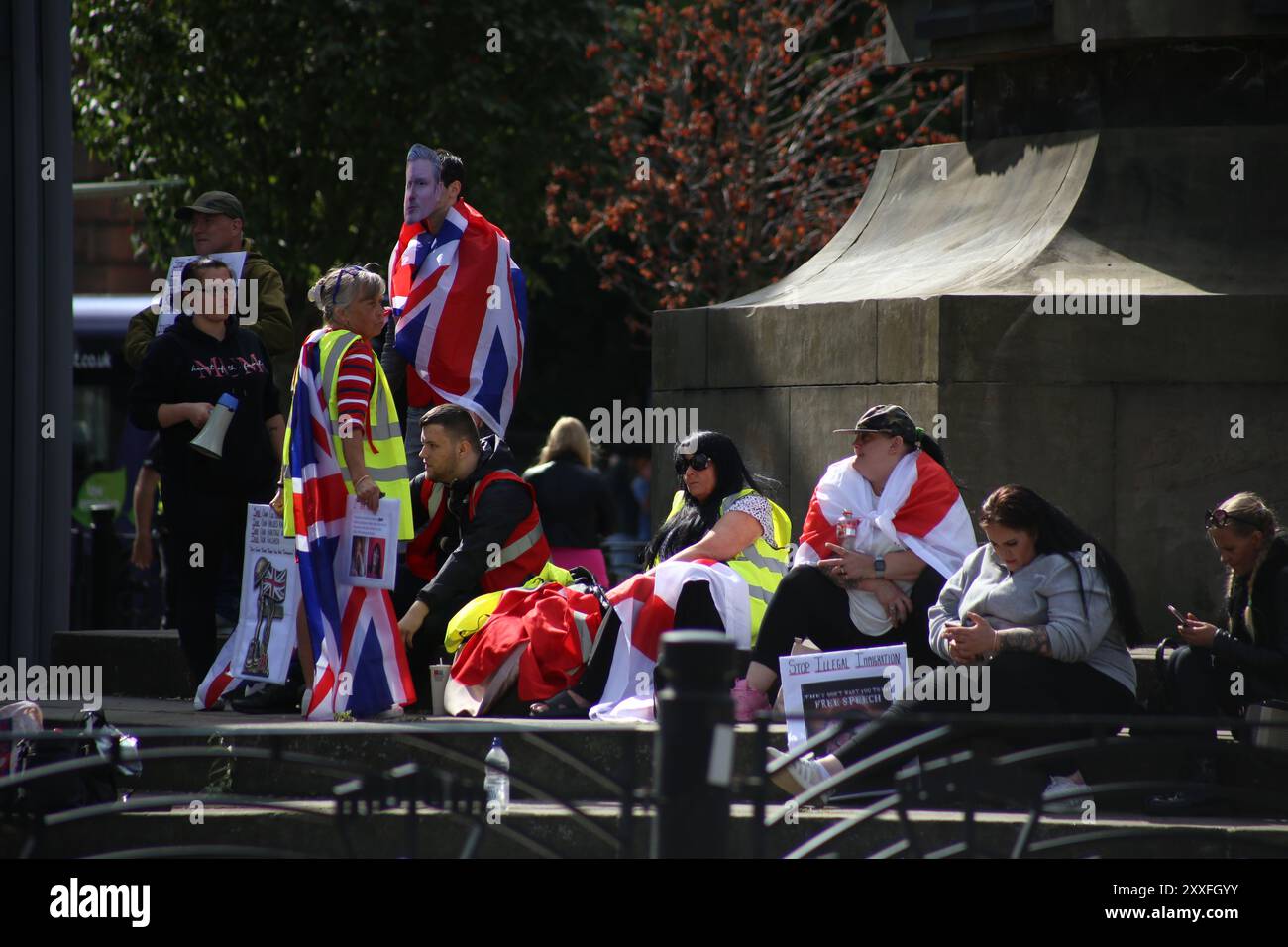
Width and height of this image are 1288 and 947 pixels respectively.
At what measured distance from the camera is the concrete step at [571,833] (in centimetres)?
580

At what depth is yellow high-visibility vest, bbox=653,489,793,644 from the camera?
25.0 ft

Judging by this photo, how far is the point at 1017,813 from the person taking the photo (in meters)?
6.12

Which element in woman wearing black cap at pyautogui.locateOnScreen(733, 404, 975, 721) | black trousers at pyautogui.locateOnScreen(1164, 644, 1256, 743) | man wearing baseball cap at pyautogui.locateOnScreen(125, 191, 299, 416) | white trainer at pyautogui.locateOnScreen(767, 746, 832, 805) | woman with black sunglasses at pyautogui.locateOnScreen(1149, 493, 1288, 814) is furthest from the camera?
man wearing baseball cap at pyautogui.locateOnScreen(125, 191, 299, 416)

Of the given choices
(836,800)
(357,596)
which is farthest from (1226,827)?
(357,596)

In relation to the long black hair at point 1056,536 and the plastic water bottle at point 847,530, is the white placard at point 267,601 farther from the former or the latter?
the long black hair at point 1056,536

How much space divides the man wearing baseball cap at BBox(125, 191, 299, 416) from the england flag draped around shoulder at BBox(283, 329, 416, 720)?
0.98 metres

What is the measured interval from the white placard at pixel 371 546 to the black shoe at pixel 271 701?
0.67m

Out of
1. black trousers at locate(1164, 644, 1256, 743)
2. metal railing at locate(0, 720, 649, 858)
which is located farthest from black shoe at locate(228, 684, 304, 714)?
black trousers at locate(1164, 644, 1256, 743)

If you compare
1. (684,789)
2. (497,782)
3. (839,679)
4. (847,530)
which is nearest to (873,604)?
(847,530)

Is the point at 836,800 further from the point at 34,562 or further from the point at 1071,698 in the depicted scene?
the point at 34,562

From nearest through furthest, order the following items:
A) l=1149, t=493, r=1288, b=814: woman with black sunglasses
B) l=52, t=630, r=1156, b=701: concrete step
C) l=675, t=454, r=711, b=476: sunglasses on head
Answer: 1. l=1149, t=493, r=1288, b=814: woman with black sunglasses
2. l=675, t=454, r=711, b=476: sunglasses on head
3. l=52, t=630, r=1156, b=701: concrete step

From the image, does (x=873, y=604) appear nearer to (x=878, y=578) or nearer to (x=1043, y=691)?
(x=878, y=578)

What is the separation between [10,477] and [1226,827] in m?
5.59

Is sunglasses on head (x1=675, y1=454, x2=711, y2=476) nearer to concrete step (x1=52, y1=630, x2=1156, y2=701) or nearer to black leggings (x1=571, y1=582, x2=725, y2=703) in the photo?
black leggings (x1=571, y1=582, x2=725, y2=703)
